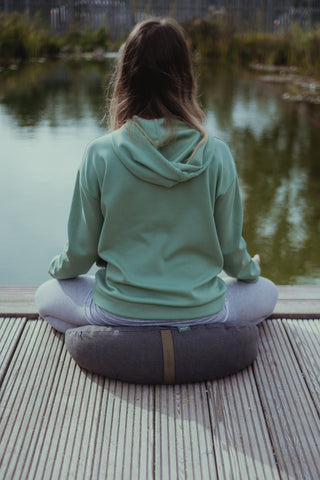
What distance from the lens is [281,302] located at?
162cm

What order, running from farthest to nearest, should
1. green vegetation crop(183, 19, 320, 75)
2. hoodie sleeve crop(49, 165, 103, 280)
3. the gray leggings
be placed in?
1. green vegetation crop(183, 19, 320, 75)
2. the gray leggings
3. hoodie sleeve crop(49, 165, 103, 280)

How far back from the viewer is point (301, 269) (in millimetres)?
2309

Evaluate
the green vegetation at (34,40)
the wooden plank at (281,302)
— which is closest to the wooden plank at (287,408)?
the wooden plank at (281,302)

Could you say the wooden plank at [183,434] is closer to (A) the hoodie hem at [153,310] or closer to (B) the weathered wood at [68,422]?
(B) the weathered wood at [68,422]

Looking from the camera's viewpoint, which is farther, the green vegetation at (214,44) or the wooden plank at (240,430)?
the green vegetation at (214,44)

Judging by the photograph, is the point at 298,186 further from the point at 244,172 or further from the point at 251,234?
the point at 251,234

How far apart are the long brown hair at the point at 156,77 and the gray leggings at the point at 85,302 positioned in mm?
419

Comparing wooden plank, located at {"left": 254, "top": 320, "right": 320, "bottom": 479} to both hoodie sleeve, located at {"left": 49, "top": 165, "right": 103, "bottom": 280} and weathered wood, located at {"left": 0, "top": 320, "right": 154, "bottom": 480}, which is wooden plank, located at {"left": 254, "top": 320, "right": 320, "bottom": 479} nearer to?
weathered wood, located at {"left": 0, "top": 320, "right": 154, "bottom": 480}

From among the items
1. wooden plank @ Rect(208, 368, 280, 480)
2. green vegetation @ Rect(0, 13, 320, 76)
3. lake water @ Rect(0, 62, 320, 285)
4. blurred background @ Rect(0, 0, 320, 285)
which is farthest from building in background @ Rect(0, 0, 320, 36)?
wooden plank @ Rect(208, 368, 280, 480)

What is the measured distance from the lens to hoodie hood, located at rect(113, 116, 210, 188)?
3.82 feet

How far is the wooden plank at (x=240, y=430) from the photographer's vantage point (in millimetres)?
1015

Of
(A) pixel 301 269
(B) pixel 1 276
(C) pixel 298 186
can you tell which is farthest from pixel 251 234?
(B) pixel 1 276

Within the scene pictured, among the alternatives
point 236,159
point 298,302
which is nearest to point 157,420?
point 298,302

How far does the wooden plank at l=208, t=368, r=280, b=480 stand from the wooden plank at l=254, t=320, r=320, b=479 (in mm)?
19
